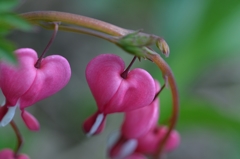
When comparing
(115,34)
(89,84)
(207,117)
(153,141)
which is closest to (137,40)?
(115,34)

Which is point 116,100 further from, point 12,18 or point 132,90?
point 12,18

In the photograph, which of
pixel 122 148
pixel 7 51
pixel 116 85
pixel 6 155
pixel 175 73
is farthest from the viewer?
pixel 175 73

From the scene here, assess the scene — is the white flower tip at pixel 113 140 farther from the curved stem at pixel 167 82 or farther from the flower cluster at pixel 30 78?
the flower cluster at pixel 30 78

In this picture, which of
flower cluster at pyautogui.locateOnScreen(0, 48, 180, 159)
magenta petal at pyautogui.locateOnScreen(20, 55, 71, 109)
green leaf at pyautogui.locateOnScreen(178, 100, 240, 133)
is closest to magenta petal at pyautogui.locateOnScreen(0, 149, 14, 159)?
flower cluster at pyautogui.locateOnScreen(0, 48, 180, 159)

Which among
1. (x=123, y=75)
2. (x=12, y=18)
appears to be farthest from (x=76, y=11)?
(x=12, y=18)

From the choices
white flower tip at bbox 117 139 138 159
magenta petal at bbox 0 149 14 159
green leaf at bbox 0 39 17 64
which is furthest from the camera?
white flower tip at bbox 117 139 138 159

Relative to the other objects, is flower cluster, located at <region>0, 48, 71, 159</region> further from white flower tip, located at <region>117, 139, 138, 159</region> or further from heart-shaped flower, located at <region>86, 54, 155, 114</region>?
white flower tip, located at <region>117, 139, 138, 159</region>

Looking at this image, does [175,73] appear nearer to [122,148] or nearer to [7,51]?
[122,148]
